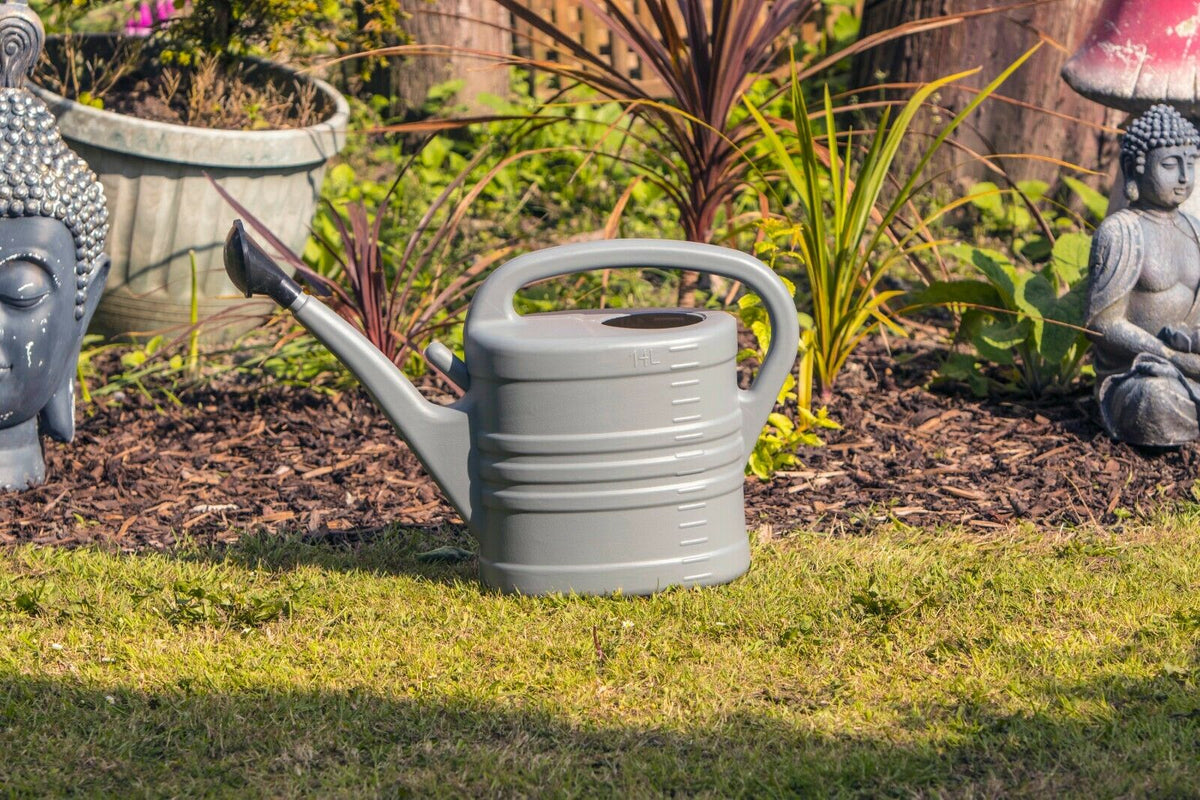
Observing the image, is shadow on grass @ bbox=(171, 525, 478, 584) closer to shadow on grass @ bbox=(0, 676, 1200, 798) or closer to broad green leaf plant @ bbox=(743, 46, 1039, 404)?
shadow on grass @ bbox=(0, 676, 1200, 798)

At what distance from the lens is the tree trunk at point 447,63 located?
6738mm

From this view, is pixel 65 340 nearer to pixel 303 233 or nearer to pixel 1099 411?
pixel 303 233

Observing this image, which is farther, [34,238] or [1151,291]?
[1151,291]

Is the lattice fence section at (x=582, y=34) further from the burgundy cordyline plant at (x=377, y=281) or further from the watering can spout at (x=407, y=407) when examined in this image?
the watering can spout at (x=407, y=407)

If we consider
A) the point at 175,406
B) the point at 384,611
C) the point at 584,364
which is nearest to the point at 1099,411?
the point at 584,364

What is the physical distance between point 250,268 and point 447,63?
173 inches

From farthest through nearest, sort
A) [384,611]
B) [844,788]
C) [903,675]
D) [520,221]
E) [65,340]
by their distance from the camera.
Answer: [520,221]
[65,340]
[384,611]
[903,675]
[844,788]

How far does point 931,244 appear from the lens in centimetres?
398

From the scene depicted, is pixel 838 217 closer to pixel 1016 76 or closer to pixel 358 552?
pixel 358 552

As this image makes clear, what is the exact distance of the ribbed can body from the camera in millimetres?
2848

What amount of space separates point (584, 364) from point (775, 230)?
1159 mm

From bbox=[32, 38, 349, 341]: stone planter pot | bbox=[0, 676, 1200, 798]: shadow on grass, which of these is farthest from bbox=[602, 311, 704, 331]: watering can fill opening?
bbox=[32, 38, 349, 341]: stone planter pot

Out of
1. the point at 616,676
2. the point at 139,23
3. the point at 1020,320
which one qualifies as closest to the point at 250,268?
the point at 616,676

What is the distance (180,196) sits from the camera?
4.86 m
